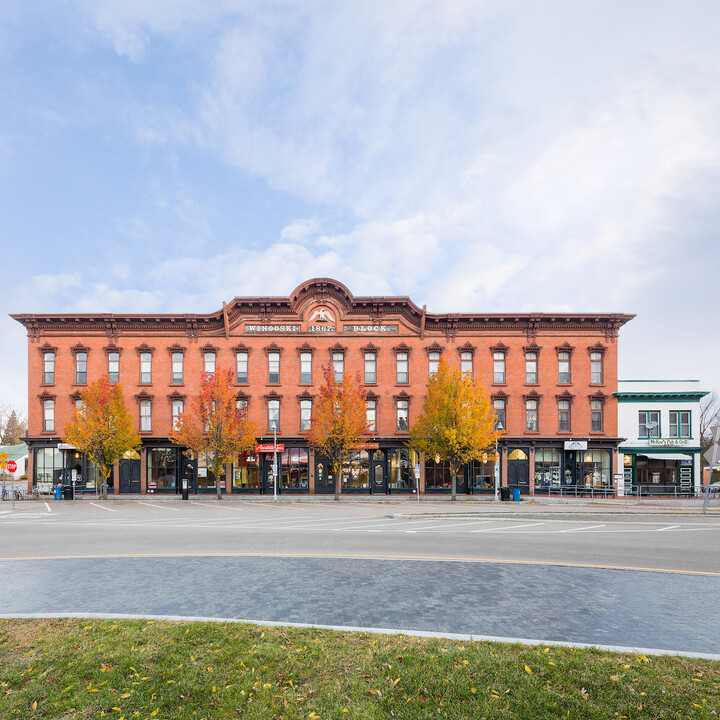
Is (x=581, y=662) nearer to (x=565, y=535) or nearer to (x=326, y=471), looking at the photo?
(x=565, y=535)

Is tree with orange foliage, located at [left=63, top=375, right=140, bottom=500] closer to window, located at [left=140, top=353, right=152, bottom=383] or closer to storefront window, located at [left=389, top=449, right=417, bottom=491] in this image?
window, located at [left=140, top=353, right=152, bottom=383]

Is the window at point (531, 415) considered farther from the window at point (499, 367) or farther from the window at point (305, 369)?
the window at point (305, 369)

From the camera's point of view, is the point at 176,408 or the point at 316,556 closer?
the point at 316,556

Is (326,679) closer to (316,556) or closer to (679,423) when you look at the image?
(316,556)

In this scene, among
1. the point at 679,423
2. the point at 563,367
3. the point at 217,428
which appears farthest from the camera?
the point at 563,367

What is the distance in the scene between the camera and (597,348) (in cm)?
4084

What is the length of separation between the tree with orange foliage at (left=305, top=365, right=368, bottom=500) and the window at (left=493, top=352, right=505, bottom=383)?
38.0 ft

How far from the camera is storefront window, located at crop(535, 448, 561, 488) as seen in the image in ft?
131

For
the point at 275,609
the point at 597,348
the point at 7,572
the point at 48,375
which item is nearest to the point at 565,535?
the point at 275,609

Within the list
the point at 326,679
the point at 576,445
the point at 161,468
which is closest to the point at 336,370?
the point at 161,468

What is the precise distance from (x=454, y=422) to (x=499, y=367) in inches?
314

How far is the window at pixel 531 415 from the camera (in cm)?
4050

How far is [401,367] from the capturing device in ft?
134

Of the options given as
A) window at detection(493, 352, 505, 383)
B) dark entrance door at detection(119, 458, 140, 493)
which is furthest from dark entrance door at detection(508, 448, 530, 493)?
dark entrance door at detection(119, 458, 140, 493)
